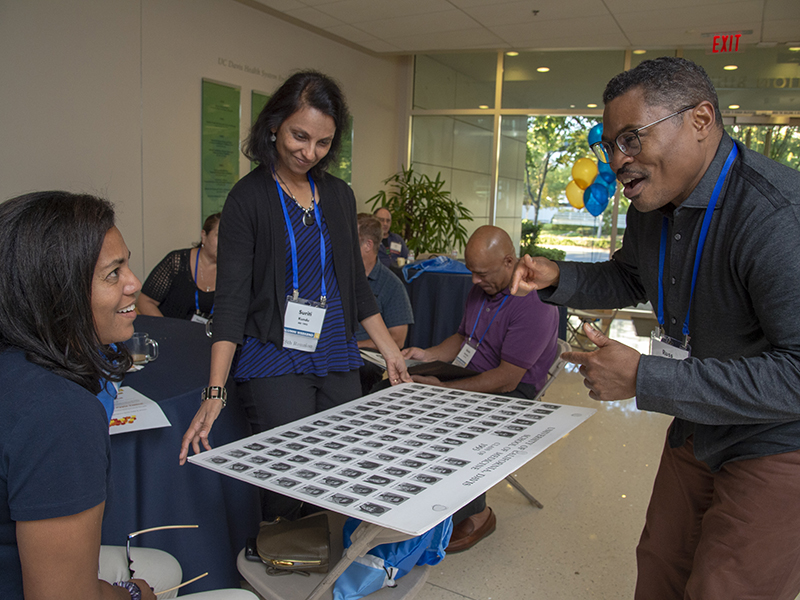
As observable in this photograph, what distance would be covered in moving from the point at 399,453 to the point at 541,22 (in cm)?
655

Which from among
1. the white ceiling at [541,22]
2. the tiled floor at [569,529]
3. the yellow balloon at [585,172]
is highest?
the white ceiling at [541,22]

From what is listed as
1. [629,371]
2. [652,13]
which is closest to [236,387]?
[629,371]

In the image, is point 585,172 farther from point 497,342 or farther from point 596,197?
point 497,342

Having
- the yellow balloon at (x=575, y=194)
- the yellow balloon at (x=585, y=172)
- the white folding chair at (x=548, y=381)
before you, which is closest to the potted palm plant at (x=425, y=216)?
the yellow balloon at (x=575, y=194)

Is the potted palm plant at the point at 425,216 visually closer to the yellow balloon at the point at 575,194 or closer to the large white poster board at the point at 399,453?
the yellow balloon at the point at 575,194

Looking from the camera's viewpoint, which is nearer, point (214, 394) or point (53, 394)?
point (53, 394)

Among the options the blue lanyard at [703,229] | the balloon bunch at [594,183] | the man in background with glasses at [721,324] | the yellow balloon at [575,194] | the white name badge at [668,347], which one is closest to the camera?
the man in background with glasses at [721,324]

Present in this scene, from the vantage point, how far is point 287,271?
6.31ft

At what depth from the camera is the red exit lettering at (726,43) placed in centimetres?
714

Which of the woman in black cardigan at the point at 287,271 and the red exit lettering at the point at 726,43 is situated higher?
the red exit lettering at the point at 726,43

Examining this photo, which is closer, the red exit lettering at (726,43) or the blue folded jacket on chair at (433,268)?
the blue folded jacket on chair at (433,268)

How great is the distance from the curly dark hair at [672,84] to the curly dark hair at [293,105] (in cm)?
91

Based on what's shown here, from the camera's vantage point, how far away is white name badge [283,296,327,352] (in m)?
1.88

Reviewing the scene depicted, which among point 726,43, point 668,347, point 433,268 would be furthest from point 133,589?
point 726,43
